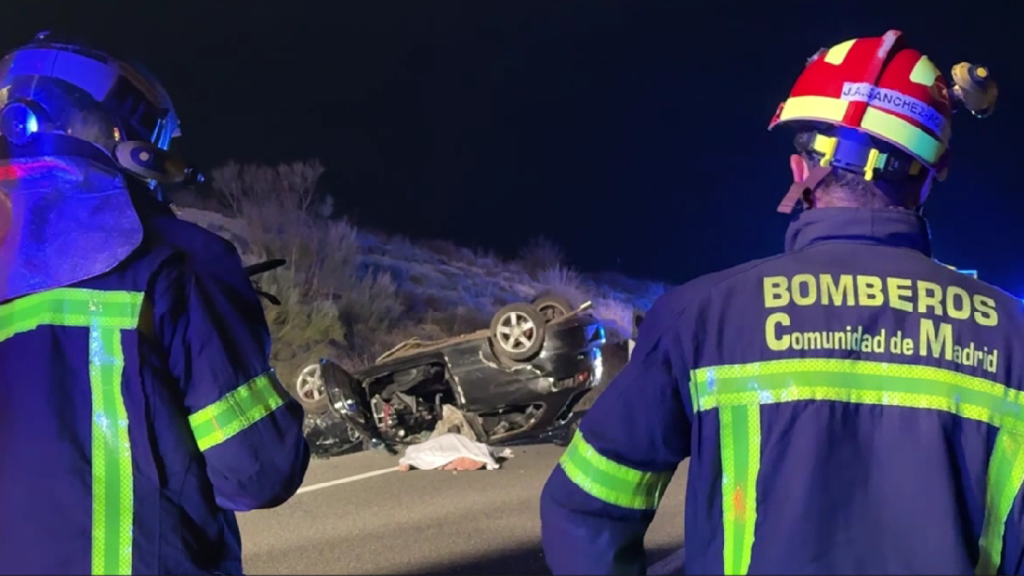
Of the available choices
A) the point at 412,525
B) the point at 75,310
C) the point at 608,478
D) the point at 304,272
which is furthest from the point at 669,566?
the point at 304,272

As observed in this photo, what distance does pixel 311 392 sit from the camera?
7859 mm

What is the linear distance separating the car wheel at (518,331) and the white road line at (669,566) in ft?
7.32

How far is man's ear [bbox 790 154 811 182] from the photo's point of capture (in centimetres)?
191

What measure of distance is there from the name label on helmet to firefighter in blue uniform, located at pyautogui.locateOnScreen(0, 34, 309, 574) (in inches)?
51.8

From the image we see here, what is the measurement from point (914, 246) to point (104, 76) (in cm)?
172

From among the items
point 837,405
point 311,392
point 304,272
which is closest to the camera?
point 837,405

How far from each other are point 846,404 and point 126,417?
1364 mm

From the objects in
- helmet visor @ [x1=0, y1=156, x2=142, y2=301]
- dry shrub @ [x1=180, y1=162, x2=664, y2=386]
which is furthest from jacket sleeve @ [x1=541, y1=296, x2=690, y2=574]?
dry shrub @ [x1=180, y1=162, x2=664, y2=386]

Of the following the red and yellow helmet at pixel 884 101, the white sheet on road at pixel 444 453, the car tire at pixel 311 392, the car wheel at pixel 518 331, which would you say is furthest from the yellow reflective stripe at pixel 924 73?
the car tire at pixel 311 392

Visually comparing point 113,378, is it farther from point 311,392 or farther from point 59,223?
point 311,392

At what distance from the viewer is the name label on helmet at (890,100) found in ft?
6.12

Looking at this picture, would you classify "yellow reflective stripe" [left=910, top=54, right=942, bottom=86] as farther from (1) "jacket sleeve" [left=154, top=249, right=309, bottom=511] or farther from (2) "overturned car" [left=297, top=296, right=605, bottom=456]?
(2) "overturned car" [left=297, top=296, right=605, bottom=456]

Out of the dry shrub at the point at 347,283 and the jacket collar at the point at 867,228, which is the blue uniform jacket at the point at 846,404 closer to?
the jacket collar at the point at 867,228

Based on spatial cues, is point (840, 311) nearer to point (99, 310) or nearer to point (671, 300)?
point (671, 300)
